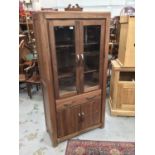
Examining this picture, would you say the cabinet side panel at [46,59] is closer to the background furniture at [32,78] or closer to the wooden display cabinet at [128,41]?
the wooden display cabinet at [128,41]

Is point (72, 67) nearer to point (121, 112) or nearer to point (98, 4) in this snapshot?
point (121, 112)

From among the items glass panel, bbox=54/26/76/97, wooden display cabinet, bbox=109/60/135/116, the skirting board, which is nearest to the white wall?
wooden display cabinet, bbox=109/60/135/116

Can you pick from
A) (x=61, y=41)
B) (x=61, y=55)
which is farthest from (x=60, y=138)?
(x=61, y=41)

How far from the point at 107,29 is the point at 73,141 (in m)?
1.48

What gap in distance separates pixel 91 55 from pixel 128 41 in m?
Result: 0.63

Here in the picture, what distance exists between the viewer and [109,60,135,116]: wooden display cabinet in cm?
254

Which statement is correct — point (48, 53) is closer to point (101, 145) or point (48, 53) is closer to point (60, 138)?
point (60, 138)

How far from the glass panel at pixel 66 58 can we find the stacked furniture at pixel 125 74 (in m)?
0.82

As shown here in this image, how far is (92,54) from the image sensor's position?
208 centimetres

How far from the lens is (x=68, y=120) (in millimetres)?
2104

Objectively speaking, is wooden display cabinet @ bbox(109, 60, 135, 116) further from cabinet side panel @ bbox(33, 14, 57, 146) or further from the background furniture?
the background furniture
